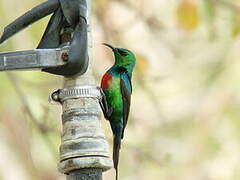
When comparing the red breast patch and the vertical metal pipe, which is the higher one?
the red breast patch

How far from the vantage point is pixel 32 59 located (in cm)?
335

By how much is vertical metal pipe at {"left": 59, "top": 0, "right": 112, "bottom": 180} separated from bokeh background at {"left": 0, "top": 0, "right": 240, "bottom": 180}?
7.35 ft

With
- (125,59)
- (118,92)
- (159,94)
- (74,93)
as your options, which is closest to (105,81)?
(118,92)

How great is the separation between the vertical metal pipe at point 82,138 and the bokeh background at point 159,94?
2.24m

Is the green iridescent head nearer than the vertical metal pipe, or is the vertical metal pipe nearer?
the vertical metal pipe

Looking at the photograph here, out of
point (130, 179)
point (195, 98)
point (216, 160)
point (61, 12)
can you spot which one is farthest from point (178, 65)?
point (61, 12)

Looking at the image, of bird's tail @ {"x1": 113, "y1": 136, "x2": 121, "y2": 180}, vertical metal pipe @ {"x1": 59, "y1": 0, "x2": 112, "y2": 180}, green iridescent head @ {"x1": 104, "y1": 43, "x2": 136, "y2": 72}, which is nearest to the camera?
vertical metal pipe @ {"x1": 59, "y1": 0, "x2": 112, "y2": 180}

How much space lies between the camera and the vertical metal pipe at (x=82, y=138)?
3277mm

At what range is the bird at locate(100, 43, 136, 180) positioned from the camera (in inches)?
159

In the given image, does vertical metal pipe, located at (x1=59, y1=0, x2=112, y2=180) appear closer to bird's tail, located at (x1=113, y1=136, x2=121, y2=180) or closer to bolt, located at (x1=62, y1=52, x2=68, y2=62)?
bolt, located at (x1=62, y1=52, x2=68, y2=62)

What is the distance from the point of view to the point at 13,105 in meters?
7.26

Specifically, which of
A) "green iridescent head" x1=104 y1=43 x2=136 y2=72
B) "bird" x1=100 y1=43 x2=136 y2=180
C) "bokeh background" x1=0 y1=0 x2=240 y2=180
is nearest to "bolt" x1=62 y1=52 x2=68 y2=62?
"bird" x1=100 y1=43 x2=136 y2=180

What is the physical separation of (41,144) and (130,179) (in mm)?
678

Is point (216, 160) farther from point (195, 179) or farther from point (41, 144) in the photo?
point (41, 144)
